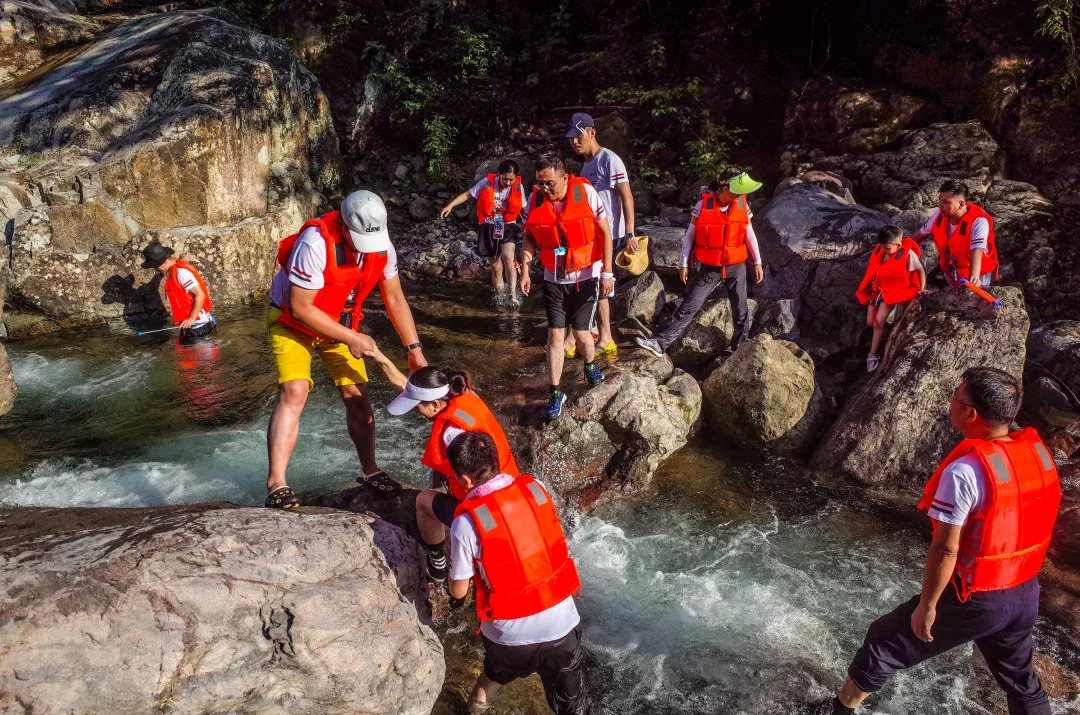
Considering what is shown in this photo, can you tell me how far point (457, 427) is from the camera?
12.5ft

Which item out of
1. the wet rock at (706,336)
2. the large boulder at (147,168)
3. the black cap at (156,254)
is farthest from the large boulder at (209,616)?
the large boulder at (147,168)

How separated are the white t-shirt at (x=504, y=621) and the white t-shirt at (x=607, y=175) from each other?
4268 millimetres

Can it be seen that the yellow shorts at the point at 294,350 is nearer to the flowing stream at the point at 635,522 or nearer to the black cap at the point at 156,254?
the flowing stream at the point at 635,522

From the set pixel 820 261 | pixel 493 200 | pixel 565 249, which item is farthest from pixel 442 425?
pixel 820 261

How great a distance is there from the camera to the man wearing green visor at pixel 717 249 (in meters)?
7.07

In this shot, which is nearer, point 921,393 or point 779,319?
point 921,393

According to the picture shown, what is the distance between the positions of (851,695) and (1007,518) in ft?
4.22

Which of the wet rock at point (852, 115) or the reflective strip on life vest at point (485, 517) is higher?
the wet rock at point (852, 115)

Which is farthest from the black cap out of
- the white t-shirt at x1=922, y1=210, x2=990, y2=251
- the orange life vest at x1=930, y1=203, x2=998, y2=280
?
the white t-shirt at x1=922, y1=210, x2=990, y2=251

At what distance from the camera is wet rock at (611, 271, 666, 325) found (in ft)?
26.9

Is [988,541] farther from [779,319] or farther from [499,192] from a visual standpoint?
[499,192]

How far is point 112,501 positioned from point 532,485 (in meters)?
3.70

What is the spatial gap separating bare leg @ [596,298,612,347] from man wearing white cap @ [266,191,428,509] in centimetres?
267

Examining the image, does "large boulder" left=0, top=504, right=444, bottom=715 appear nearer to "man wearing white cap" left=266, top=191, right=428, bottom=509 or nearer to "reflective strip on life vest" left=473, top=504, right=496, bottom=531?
"man wearing white cap" left=266, top=191, right=428, bottom=509
